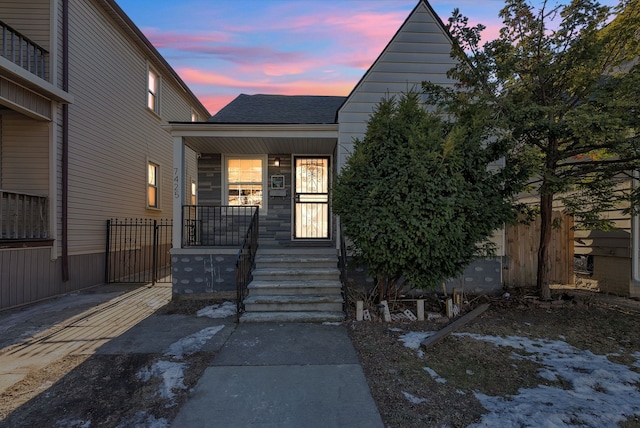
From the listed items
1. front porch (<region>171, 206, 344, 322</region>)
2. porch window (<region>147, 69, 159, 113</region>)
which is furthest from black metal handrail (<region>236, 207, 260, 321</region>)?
porch window (<region>147, 69, 159, 113</region>)

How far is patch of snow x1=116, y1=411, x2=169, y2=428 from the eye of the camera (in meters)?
2.38

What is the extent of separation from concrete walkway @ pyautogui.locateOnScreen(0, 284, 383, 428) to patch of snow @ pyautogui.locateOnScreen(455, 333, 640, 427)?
1.03 meters

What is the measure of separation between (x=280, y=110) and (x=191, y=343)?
18.4 feet

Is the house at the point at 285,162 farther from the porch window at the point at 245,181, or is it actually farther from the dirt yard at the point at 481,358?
the dirt yard at the point at 481,358

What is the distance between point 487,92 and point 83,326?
7078 mm

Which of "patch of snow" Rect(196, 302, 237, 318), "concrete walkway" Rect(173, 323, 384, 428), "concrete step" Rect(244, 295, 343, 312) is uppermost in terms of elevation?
"concrete step" Rect(244, 295, 343, 312)

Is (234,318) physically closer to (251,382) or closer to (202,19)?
(251,382)

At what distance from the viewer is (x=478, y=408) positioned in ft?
8.36

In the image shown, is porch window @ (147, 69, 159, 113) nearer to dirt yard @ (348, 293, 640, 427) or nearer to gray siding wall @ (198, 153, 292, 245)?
gray siding wall @ (198, 153, 292, 245)

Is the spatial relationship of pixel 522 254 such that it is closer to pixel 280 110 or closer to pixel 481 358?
pixel 481 358

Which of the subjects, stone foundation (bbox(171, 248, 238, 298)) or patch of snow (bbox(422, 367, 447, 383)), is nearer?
patch of snow (bbox(422, 367, 447, 383))

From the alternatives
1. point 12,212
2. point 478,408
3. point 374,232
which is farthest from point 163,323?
point 478,408

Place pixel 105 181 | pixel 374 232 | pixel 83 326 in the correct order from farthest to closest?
pixel 105 181 → pixel 83 326 → pixel 374 232

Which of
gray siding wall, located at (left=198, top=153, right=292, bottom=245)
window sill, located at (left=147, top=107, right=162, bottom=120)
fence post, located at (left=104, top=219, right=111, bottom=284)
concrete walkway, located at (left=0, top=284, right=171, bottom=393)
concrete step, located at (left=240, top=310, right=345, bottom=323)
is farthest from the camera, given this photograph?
window sill, located at (left=147, top=107, right=162, bottom=120)
